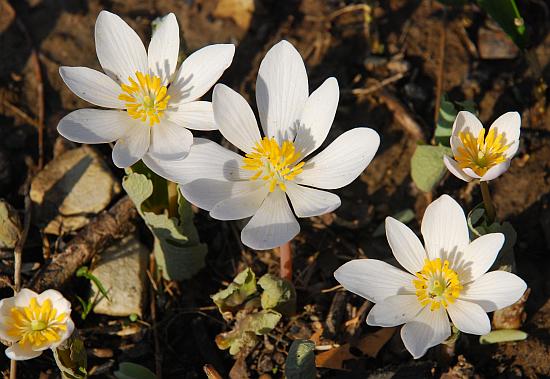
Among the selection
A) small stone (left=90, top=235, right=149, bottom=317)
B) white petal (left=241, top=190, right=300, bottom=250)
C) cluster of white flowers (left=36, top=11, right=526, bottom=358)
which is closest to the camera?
white petal (left=241, top=190, right=300, bottom=250)

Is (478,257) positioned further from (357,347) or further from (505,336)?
(357,347)

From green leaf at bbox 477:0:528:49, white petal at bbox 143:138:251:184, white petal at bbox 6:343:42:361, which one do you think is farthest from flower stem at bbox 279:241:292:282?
green leaf at bbox 477:0:528:49

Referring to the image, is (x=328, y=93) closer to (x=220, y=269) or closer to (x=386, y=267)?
(x=386, y=267)

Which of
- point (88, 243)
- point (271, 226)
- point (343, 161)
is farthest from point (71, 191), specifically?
point (343, 161)

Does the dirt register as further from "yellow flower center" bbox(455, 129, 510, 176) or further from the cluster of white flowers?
"yellow flower center" bbox(455, 129, 510, 176)

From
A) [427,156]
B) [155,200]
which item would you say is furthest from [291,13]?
[155,200]

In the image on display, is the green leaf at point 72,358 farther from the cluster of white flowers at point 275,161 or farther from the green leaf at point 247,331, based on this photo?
the green leaf at point 247,331

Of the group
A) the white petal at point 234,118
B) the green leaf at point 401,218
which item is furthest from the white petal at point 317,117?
the green leaf at point 401,218
